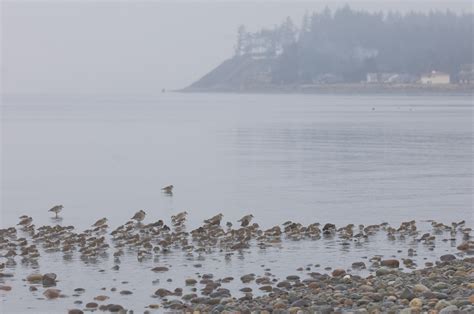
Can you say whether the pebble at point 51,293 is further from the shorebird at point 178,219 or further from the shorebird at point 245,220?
the shorebird at point 245,220

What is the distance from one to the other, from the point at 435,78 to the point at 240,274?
582 feet

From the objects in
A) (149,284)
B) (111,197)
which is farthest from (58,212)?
(149,284)

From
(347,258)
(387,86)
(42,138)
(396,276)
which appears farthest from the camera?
(387,86)

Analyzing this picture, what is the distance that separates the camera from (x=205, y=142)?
45.5 m

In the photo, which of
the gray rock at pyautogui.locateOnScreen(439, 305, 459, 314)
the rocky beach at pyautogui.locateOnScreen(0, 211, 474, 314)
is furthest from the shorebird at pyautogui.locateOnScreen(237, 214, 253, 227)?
the gray rock at pyautogui.locateOnScreen(439, 305, 459, 314)

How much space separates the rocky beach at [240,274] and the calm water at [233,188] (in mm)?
107

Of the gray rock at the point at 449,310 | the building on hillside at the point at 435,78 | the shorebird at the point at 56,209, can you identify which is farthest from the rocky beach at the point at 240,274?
the building on hillside at the point at 435,78

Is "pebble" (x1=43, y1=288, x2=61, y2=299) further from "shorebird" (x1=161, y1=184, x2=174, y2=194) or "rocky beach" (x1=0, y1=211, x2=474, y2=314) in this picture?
"shorebird" (x1=161, y1=184, x2=174, y2=194)

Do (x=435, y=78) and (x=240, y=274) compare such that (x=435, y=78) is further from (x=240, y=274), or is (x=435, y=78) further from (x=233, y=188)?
(x=240, y=274)

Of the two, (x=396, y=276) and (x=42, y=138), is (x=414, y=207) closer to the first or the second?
(x=396, y=276)

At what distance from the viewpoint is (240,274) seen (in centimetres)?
1395

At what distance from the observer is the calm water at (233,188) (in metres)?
14.4

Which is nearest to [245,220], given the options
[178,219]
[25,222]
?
[178,219]

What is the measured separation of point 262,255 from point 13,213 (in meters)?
7.61
